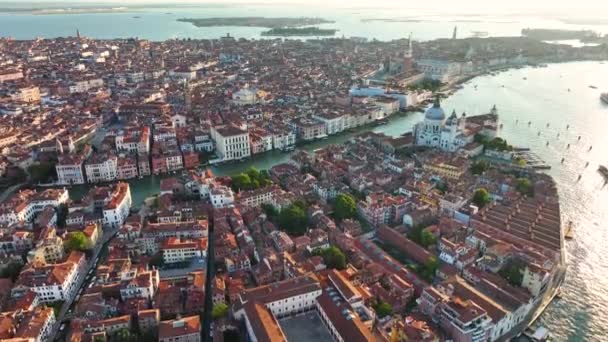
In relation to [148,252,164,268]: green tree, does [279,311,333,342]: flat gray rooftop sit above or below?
below

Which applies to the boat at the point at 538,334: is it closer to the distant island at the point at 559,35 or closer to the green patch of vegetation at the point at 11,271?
the green patch of vegetation at the point at 11,271


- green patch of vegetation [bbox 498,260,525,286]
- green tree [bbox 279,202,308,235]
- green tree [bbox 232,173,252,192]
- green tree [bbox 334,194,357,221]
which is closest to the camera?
green patch of vegetation [bbox 498,260,525,286]

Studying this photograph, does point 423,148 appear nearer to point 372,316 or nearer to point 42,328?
point 372,316

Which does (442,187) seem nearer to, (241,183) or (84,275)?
(241,183)

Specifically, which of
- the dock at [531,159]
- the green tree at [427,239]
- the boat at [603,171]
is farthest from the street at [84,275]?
the boat at [603,171]

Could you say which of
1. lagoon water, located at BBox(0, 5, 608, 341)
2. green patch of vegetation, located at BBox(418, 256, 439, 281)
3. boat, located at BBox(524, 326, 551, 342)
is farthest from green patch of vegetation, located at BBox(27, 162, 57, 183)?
boat, located at BBox(524, 326, 551, 342)

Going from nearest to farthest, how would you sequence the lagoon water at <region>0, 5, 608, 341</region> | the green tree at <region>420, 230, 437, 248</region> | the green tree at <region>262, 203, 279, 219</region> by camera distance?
the lagoon water at <region>0, 5, 608, 341</region>
the green tree at <region>420, 230, 437, 248</region>
the green tree at <region>262, 203, 279, 219</region>

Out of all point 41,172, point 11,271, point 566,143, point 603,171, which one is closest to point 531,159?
point 603,171

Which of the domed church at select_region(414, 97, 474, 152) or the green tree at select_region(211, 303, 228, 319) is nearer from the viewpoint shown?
the green tree at select_region(211, 303, 228, 319)

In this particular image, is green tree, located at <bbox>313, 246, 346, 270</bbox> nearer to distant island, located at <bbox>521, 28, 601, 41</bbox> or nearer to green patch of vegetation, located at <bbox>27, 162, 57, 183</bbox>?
green patch of vegetation, located at <bbox>27, 162, 57, 183</bbox>
